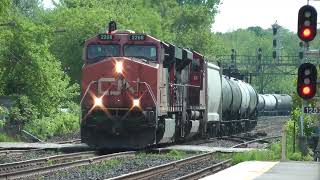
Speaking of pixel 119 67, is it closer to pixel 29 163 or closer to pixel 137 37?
pixel 137 37

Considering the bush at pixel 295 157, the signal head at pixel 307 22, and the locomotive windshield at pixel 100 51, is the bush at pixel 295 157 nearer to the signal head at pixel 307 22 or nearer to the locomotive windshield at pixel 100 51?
the locomotive windshield at pixel 100 51

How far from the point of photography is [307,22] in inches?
511

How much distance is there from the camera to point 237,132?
1818 inches

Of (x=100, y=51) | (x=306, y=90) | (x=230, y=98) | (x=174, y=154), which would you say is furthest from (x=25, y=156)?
(x=230, y=98)

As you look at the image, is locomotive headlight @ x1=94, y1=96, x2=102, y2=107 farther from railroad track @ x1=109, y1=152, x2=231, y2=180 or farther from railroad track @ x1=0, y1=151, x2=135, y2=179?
railroad track @ x1=109, y1=152, x2=231, y2=180

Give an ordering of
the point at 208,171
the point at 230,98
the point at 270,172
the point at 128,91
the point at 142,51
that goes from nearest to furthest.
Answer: the point at 270,172 → the point at 208,171 → the point at 128,91 → the point at 142,51 → the point at 230,98

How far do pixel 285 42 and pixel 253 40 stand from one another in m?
12.2

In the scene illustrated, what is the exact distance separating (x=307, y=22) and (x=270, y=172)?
23.2 ft

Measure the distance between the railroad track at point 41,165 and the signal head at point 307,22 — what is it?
290 inches

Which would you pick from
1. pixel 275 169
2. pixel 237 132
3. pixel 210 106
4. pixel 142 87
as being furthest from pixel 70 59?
pixel 275 169

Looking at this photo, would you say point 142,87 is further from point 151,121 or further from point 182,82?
point 182,82

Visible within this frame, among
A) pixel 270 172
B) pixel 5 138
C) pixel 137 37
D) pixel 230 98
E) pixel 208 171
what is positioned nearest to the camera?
pixel 270 172

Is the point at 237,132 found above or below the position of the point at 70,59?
below

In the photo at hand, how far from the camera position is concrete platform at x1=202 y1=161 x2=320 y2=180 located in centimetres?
1773
